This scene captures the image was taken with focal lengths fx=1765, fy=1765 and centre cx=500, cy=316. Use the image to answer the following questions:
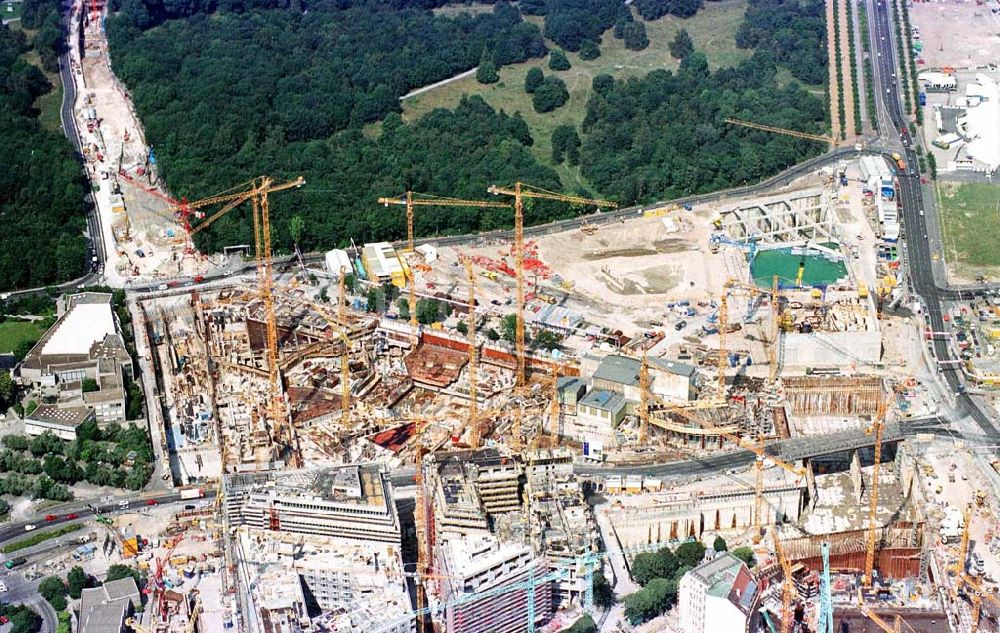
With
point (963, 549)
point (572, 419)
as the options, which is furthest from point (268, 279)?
point (963, 549)

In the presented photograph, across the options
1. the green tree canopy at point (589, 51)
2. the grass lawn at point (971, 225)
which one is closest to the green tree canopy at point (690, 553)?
the grass lawn at point (971, 225)

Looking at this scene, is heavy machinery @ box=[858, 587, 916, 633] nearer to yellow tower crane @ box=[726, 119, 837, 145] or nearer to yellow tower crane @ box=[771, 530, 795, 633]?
yellow tower crane @ box=[771, 530, 795, 633]

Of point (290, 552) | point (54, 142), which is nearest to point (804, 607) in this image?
point (290, 552)

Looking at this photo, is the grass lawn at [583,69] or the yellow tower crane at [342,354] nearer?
the yellow tower crane at [342,354]

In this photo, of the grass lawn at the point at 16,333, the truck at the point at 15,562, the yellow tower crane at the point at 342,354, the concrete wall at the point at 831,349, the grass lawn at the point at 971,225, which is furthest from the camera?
the grass lawn at the point at 971,225

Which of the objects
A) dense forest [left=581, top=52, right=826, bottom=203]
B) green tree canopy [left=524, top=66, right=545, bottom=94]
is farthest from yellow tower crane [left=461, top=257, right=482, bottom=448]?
green tree canopy [left=524, top=66, right=545, bottom=94]

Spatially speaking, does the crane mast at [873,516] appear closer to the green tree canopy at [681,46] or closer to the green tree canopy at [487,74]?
the green tree canopy at [487,74]

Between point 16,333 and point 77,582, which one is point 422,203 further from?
point 77,582
